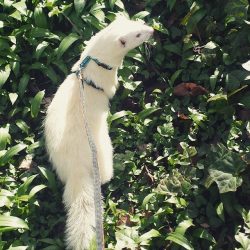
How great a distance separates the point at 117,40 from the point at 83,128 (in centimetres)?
106

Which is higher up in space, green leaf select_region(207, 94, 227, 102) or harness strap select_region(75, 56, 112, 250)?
harness strap select_region(75, 56, 112, 250)

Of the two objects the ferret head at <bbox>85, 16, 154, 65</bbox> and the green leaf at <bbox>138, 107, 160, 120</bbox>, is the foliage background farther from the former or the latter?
the ferret head at <bbox>85, 16, 154, 65</bbox>

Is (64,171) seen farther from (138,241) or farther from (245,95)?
(245,95)

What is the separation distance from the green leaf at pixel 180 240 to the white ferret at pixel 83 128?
865 millimetres

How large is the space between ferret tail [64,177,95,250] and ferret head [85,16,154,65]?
1.49 metres

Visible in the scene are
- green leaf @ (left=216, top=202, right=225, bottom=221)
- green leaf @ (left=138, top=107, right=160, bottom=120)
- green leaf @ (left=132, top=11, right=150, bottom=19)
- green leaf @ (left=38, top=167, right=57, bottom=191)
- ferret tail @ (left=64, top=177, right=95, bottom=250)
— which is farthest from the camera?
green leaf @ (left=132, top=11, right=150, bottom=19)

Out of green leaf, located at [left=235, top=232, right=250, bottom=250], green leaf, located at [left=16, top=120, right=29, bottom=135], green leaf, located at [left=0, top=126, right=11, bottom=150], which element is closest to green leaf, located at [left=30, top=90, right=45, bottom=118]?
green leaf, located at [left=16, top=120, right=29, bottom=135]

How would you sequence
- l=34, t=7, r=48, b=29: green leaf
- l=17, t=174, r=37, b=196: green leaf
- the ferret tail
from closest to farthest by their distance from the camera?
the ferret tail
l=17, t=174, r=37, b=196: green leaf
l=34, t=7, r=48, b=29: green leaf

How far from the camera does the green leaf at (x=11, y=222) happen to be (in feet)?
14.6

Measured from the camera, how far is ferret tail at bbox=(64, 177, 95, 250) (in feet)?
14.0

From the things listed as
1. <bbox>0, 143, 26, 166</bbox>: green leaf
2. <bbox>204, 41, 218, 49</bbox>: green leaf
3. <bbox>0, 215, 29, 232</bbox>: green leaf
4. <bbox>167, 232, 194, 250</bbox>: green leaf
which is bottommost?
<bbox>167, 232, 194, 250</bbox>: green leaf

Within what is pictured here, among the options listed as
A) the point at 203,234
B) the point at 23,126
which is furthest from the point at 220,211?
the point at 23,126

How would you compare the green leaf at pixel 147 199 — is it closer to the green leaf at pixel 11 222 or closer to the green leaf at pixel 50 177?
the green leaf at pixel 50 177

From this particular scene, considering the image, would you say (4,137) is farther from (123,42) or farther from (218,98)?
(218,98)
